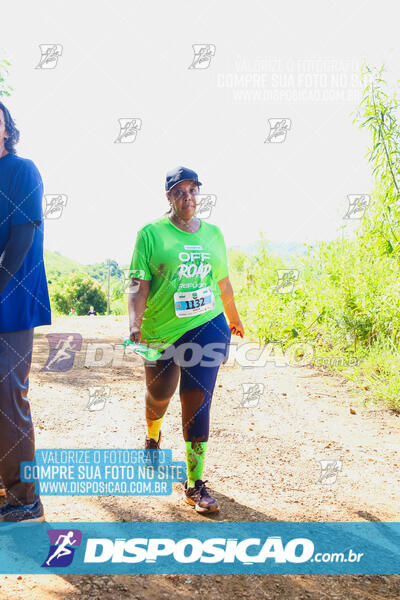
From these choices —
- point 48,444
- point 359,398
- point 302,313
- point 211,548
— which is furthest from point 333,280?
point 211,548

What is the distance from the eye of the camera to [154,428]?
380cm

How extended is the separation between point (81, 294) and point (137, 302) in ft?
150

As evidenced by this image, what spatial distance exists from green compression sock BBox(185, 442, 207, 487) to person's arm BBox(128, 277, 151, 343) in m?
0.70

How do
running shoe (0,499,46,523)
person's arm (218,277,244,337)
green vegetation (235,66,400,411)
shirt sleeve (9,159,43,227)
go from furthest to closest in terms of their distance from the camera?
green vegetation (235,66,400,411) → person's arm (218,277,244,337) → running shoe (0,499,46,523) → shirt sleeve (9,159,43,227)

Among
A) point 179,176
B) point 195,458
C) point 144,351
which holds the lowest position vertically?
point 195,458

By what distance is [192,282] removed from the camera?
3.27 m

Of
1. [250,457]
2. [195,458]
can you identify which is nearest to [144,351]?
[195,458]

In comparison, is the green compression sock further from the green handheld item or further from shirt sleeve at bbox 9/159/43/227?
shirt sleeve at bbox 9/159/43/227

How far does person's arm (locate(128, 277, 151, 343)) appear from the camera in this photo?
328 cm

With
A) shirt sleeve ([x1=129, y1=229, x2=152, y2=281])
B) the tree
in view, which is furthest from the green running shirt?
the tree

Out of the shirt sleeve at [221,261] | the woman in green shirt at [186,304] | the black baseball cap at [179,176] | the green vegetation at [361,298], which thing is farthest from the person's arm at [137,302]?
the green vegetation at [361,298]

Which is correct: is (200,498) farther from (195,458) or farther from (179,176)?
(179,176)

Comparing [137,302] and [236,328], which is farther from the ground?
[137,302]

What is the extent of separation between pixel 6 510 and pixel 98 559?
0.52m
